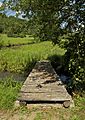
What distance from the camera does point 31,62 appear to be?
21672mm

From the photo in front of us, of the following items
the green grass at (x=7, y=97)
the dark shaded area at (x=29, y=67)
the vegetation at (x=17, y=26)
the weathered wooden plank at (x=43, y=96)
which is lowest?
the dark shaded area at (x=29, y=67)

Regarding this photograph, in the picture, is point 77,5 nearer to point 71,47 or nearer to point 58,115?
point 71,47

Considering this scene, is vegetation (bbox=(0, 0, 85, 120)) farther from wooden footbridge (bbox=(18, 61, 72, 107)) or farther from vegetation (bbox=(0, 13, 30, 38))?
wooden footbridge (bbox=(18, 61, 72, 107))

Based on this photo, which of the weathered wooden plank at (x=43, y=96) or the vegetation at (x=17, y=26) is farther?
the vegetation at (x=17, y=26)

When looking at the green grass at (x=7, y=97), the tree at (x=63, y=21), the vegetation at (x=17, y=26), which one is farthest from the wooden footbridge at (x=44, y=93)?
the vegetation at (x=17, y=26)

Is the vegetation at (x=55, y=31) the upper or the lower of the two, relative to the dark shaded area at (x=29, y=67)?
upper

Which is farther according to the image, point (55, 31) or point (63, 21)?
point (55, 31)

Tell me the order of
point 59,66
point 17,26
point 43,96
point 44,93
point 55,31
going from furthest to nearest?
point 59,66 < point 17,26 < point 55,31 < point 44,93 < point 43,96

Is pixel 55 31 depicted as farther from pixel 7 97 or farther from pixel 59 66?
pixel 59 66

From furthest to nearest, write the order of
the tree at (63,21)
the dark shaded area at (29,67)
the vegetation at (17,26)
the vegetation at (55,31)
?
1. the dark shaded area at (29,67)
2. the vegetation at (17,26)
3. the tree at (63,21)
4. the vegetation at (55,31)

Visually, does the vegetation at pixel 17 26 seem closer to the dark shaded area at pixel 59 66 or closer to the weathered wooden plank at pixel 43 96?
the weathered wooden plank at pixel 43 96

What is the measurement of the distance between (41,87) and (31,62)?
420 inches

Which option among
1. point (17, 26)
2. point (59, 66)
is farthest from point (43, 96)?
point (59, 66)

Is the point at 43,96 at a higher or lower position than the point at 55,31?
lower
